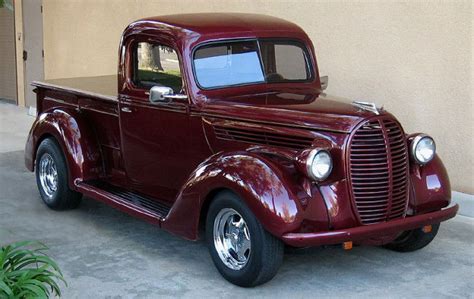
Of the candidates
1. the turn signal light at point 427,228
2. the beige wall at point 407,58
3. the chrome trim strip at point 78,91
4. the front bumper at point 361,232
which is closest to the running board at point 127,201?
the chrome trim strip at point 78,91

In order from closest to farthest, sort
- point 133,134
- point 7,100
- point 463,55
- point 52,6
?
point 133,134 < point 463,55 < point 52,6 < point 7,100

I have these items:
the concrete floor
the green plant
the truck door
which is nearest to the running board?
the truck door

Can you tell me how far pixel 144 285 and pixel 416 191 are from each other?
6.63 ft

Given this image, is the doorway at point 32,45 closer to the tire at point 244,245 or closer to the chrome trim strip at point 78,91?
the chrome trim strip at point 78,91

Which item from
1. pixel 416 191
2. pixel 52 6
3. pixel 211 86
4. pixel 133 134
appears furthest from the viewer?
pixel 52 6

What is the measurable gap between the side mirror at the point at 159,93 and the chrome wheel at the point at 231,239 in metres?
1.09

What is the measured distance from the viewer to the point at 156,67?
20.1 feet

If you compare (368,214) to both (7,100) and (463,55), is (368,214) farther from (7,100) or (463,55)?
(7,100)

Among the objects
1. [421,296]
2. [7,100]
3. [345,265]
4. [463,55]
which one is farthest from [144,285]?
[7,100]

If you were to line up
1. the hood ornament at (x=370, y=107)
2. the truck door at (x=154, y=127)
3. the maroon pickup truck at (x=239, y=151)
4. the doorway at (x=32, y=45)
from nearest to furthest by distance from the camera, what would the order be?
the maroon pickup truck at (x=239, y=151) < the hood ornament at (x=370, y=107) < the truck door at (x=154, y=127) < the doorway at (x=32, y=45)

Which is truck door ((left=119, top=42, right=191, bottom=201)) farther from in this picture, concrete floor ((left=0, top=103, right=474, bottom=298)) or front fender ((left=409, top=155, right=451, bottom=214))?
front fender ((left=409, top=155, right=451, bottom=214))

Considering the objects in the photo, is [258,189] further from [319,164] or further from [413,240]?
[413,240]

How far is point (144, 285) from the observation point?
5148mm

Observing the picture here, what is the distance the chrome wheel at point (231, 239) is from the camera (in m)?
5.07
